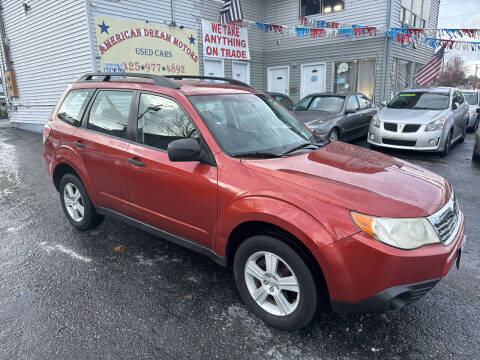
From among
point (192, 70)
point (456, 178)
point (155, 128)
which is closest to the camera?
point (155, 128)

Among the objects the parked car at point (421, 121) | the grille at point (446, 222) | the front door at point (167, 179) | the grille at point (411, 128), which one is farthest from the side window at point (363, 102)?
the front door at point (167, 179)

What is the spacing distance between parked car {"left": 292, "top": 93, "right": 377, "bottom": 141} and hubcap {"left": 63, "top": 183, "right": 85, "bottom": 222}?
5270 millimetres

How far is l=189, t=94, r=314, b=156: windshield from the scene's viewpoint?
2.82 metres

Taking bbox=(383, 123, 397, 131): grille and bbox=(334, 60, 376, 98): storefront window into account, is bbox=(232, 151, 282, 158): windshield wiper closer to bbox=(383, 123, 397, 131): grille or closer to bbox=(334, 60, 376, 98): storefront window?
bbox=(383, 123, 397, 131): grille

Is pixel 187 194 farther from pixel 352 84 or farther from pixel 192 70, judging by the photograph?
pixel 352 84

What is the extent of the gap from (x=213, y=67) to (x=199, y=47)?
1.10 meters

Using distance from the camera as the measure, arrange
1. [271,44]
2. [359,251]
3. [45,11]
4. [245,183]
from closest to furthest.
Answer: [359,251] < [245,183] < [45,11] < [271,44]

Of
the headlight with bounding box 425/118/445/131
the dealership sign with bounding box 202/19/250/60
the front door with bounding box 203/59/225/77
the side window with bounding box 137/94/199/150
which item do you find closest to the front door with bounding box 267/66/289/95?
the dealership sign with bounding box 202/19/250/60

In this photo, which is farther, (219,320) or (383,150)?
(383,150)

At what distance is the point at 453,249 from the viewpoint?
2270mm

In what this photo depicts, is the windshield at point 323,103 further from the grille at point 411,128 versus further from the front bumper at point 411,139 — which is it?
the grille at point 411,128

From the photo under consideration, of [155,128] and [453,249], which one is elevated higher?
[155,128]

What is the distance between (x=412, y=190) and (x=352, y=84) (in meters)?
13.4

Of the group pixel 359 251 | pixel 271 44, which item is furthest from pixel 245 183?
pixel 271 44
